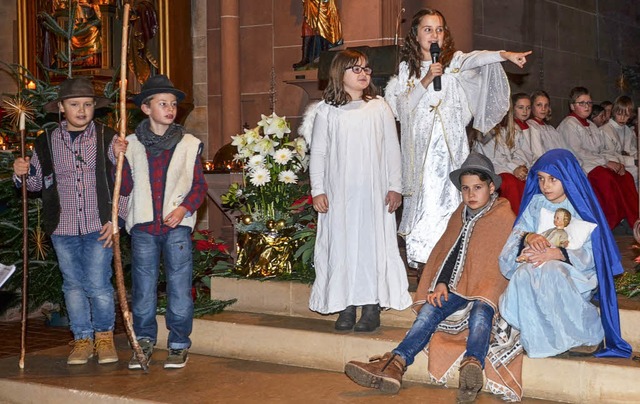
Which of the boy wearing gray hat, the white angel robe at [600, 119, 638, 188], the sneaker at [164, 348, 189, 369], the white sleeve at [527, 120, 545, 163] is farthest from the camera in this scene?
the white angel robe at [600, 119, 638, 188]

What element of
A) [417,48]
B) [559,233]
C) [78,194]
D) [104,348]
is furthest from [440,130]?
[104,348]

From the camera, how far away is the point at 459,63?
6770 millimetres

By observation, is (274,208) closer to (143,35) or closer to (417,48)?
(417,48)

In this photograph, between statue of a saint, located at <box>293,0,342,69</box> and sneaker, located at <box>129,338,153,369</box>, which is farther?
statue of a saint, located at <box>293,0,342,69</box>

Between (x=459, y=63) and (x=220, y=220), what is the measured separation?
668 cm

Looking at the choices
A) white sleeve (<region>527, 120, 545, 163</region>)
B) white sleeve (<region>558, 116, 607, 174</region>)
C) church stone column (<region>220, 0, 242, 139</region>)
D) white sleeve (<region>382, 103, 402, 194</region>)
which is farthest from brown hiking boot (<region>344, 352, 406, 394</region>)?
church stone column (<region>220, 0, 242, 139</region>)

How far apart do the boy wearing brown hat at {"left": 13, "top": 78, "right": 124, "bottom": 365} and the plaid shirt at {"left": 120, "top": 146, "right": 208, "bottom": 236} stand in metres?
0.15

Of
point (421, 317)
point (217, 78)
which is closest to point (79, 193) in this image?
point (421, 317)

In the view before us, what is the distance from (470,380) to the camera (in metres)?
5.45

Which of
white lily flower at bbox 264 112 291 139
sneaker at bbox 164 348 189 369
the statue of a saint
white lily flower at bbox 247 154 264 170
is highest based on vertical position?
the statue of a saint

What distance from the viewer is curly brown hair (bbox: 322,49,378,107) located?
6.60 meters

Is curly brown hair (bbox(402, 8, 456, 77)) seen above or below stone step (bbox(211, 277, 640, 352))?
above

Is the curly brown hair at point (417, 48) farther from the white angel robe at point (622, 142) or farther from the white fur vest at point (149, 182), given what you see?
the white angel robe at point (622, 142)

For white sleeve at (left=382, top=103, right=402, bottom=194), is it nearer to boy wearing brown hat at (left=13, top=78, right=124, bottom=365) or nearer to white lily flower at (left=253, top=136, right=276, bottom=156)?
white lily flower at (left=253, top=136, right=276, bottom=156)
